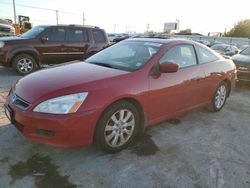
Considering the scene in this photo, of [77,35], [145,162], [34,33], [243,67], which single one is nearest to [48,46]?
[34,33]

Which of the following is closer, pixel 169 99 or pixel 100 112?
pixel 100 112

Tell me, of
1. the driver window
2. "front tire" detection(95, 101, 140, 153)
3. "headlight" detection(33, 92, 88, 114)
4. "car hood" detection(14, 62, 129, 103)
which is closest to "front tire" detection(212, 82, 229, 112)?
the driver window

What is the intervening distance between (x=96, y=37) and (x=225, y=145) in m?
6.42

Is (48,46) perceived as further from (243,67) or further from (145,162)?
(243,67)

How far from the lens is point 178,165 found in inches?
117

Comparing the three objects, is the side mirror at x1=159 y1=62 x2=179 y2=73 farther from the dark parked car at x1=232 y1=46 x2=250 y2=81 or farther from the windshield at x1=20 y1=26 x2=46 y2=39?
the windshield at x1=20 y1=26 x2=46 y2=39

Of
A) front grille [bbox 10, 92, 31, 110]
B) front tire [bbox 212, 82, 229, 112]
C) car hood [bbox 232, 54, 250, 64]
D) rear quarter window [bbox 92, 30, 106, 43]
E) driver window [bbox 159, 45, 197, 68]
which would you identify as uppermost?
rear quarter window [bbox 92, 30, 106, 43]

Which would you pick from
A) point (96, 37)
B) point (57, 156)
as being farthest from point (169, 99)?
point (96, 37)

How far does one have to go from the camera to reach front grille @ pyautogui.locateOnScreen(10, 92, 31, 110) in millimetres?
2743

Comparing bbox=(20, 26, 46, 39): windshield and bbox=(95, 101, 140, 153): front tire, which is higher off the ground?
bbox=(20, 26, 46, 39): windshield

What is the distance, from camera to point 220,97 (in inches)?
200

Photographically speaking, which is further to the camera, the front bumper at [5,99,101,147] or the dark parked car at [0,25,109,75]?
the dark parked car at [0,25,109,75]

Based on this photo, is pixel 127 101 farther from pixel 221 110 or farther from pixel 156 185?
pixel 221 110

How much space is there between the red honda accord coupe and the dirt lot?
0.96ft
